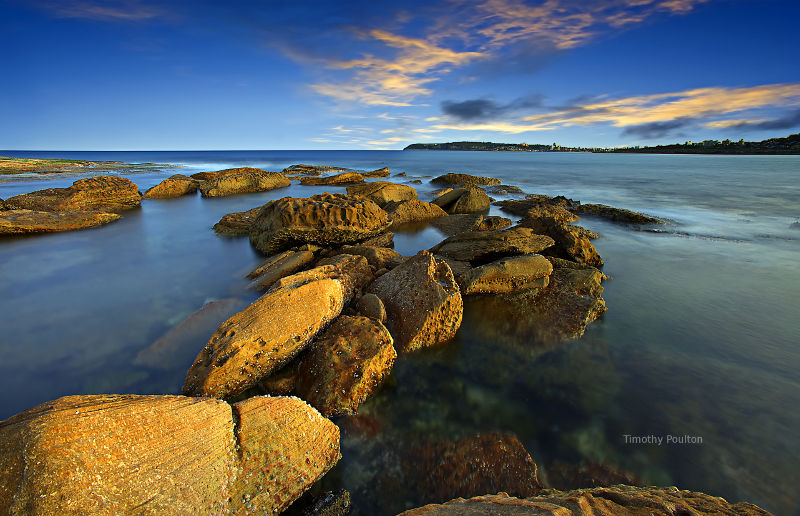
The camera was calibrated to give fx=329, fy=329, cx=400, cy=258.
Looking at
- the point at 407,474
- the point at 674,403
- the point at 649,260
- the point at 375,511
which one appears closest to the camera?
the point at 375,511

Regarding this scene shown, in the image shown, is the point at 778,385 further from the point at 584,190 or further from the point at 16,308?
the point at 584,190

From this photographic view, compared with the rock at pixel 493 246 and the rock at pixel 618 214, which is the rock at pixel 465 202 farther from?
the rock at pixel 493 246

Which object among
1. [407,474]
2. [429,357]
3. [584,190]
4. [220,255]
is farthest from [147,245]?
[584,190]

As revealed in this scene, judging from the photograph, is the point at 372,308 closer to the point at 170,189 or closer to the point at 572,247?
the point at 572,247

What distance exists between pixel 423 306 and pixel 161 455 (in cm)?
285

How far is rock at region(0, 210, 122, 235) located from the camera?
29.9 ft

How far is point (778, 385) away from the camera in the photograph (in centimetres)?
Answer: 374

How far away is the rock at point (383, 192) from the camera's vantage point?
13355mm

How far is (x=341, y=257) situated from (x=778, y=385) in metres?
5.75

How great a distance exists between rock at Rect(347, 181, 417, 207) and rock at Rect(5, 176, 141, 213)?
30.9ft

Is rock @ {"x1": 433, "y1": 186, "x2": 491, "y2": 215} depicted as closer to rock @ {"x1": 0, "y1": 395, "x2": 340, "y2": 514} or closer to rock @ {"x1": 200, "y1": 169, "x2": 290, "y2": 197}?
rock @ {"x1": 200, "y1": 169, "x2": 290, "y2": 197}

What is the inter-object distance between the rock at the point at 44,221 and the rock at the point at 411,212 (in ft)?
31.5

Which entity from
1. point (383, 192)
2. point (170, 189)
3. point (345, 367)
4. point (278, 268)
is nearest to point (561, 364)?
point (345, 367)

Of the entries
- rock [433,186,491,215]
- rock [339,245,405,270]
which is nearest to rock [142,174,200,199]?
rock [433,186,491,215]
